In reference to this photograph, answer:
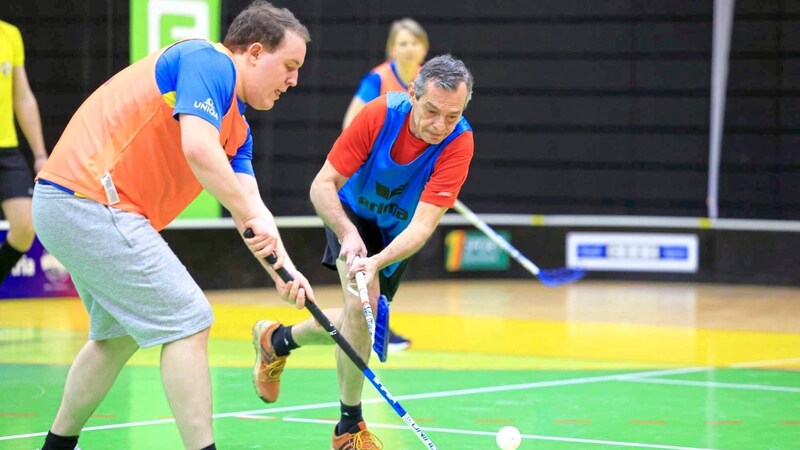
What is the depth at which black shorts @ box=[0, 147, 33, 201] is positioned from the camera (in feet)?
24.6

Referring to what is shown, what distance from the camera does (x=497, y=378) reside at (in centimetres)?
681

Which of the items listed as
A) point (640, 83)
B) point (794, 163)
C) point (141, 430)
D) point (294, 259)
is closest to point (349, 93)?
point (294, 259)

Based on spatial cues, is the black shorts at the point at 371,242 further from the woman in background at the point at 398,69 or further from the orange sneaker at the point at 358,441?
the woman in background at the point at 398,69

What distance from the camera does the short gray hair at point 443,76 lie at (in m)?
4.55

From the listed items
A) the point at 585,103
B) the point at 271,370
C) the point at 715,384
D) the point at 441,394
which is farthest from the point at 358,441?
the point at 585,103

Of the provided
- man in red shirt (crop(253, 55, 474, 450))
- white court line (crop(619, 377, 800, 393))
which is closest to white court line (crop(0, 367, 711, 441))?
white court line (crop(619, 377, 800, 393))

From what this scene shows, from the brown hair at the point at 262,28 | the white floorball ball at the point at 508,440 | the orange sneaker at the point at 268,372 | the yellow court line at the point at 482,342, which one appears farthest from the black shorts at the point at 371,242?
the yellow court line at the point at 482,342

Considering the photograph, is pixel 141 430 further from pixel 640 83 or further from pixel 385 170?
pixel 640 83

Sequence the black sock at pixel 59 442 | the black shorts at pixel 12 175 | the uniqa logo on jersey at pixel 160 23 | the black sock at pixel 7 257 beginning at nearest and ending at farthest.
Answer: the black sock at pixel 59 442 → the black shorts at pixel 12 175 → the black sock at pixel 7 257 → the uniqa logo on jersey at pixel 160 23

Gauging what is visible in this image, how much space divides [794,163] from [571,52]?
85.5 inches

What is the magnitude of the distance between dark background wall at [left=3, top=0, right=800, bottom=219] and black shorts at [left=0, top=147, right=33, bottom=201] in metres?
3.76

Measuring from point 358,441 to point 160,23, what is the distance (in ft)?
20.1

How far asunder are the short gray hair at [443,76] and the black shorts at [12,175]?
3.56 metres

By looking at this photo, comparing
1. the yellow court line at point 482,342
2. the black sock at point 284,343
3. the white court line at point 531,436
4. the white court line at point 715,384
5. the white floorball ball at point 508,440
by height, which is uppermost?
the black sock at point 284,343
